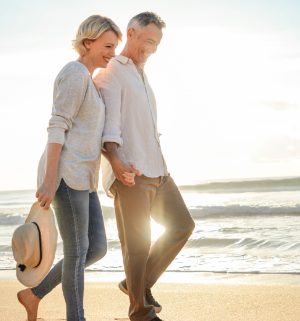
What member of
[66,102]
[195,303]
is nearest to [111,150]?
[66,102]

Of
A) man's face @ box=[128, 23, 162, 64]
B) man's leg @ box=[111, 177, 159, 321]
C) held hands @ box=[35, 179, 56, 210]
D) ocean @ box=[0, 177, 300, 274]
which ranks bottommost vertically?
ocean @ box=[0, 177, 300, 274]

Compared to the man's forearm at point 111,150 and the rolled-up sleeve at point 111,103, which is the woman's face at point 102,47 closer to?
the rolled-up sleeve at point 111,103

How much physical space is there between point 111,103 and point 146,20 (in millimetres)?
506

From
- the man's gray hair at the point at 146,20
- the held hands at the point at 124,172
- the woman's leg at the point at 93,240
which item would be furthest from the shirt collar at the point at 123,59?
the woman's leg at the point at 93,240

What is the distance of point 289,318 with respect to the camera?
3549mm

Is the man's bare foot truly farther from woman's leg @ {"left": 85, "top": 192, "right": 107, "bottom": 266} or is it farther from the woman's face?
the woman's face

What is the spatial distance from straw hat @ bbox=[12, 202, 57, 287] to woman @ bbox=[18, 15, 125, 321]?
97mm

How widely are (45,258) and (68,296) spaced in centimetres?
22

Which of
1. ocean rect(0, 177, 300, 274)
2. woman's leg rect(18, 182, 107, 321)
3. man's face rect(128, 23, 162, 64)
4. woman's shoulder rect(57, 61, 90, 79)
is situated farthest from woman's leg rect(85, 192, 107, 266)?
ocean rect(0, 177, 300, 274)

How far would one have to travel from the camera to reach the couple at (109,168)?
2772mm

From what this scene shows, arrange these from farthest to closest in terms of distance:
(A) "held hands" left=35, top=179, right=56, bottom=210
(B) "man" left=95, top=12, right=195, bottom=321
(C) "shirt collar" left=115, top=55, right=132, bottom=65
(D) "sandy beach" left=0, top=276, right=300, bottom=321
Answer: (D) "sandy beach" left=0, top=276, right=300, bottom=321, (C) "shirt collar" left=115, top=55, right=132, bottom=65, (B) "man" left=95, top=12, right=195, bottom=321, (A) "held hands" left=35, top=179, right=56, bottom=210

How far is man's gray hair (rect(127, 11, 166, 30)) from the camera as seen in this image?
3242 mm

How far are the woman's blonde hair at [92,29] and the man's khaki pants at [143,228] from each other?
716mm

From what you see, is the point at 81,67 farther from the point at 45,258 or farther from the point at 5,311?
the point at 5,311
